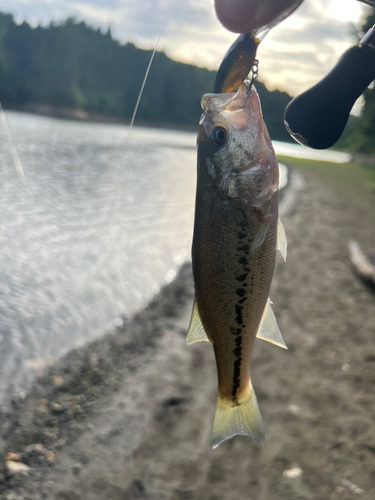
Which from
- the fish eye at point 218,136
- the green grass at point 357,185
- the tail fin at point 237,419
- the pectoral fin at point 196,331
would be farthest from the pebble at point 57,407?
the green grass at point 357,185

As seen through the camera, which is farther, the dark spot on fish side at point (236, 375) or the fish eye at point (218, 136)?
the dark spot on fish side at point (236, 375)

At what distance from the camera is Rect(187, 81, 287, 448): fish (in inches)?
64.4

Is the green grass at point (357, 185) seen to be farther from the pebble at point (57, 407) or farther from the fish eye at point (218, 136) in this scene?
the fish eye at point (218, 136)

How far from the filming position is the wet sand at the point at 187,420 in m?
3.99

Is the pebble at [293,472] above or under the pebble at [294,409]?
under

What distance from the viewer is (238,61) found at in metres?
1.37

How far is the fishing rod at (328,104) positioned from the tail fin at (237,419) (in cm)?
118

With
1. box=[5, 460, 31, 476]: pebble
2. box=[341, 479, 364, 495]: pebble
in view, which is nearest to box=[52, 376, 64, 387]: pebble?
box=[5, 460, 31, 476]: pebble

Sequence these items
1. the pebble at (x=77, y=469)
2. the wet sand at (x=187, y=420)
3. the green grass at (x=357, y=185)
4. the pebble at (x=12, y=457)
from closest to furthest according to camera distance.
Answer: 1. the wet sand at (x=187, y=420)
2. the pebble at (x=77, y=469)
3. the pebble at (x=12, y=457)
4. the green grass at (x=357, y=185)

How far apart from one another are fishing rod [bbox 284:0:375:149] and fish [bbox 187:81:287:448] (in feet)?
0.46

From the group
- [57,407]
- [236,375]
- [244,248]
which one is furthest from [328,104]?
[57,407]

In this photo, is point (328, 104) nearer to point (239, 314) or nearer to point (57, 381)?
point (239, 314)

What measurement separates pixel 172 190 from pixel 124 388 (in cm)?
1676

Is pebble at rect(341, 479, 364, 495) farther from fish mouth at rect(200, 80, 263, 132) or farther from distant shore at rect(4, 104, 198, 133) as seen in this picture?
distant shore at rect(4, 104, 198, 133)
